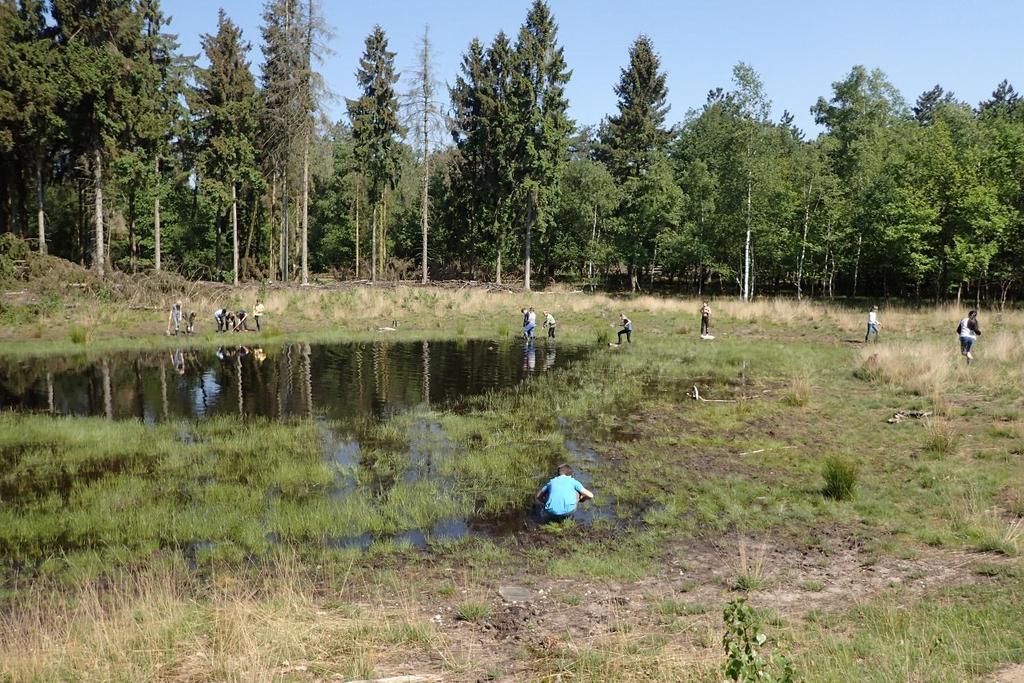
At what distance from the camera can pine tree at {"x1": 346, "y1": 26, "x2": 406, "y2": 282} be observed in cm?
5253

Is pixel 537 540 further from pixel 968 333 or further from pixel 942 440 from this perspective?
pixel 968 333

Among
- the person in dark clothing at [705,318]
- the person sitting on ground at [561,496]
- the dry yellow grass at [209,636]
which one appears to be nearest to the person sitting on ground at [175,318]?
the person in dark clothing at [705,318]

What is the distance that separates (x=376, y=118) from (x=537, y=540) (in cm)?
4933

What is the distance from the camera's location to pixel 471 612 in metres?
7.75

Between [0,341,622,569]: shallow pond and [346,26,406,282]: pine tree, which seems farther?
[346,26,406,282]: pine tree

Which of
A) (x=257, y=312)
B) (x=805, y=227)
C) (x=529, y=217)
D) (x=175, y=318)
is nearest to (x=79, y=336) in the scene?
(x=175, y=318)

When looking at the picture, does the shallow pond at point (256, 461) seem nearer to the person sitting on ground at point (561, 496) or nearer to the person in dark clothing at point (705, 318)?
the person sitting on ground at point (561, 496)

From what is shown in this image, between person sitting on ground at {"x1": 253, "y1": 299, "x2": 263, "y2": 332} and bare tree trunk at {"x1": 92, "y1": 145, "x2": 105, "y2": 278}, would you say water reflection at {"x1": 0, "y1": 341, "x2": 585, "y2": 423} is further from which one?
bare tree trunk at {"x1": 92, "y1": 145, "x2": 105, "y2": 278}

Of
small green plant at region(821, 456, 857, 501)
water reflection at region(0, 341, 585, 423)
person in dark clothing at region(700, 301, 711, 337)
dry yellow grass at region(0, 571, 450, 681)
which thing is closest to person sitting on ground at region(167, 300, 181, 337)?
water reflection at region(0, 341, 585, 423)

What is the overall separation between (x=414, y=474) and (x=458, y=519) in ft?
8.06

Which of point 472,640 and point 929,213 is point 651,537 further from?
point 929,213

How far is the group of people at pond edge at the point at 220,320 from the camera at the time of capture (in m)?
32.3

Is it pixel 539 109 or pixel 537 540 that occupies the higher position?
pixel 539 109

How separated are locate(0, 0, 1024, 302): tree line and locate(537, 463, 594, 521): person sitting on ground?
118 ft
